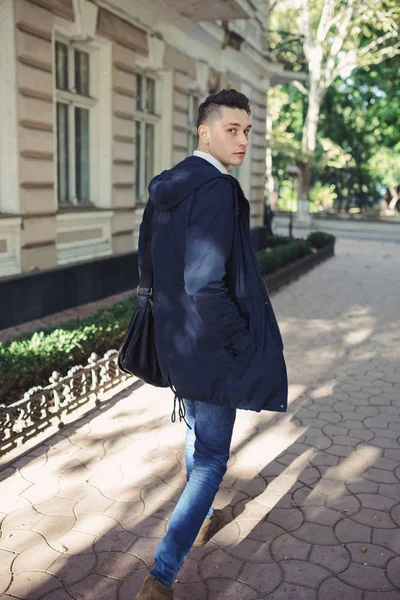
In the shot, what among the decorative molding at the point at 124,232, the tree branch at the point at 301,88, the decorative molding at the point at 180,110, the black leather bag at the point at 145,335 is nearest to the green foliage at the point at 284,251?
the decorative molding at the point at 124,232

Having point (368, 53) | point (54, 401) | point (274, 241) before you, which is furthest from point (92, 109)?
point (368, 53)

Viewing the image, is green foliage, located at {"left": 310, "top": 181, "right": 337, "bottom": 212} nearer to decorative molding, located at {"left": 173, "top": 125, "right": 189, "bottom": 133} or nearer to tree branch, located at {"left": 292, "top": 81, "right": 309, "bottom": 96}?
tree branch, located at {"left": 292, "top": 81, "right": 309, "bottom": 96}

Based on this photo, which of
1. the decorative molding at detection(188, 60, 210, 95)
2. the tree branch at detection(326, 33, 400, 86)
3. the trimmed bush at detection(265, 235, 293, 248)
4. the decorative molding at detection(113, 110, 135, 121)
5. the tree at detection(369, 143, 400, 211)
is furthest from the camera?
the tree at detection(369, 143, 400, 211)

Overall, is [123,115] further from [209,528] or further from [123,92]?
[209,528]

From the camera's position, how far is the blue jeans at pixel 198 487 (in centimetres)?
250

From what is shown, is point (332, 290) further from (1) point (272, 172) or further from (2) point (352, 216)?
(1) point (272, 172)

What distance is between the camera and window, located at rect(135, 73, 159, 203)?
1093 cm

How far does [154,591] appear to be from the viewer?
2.47 m

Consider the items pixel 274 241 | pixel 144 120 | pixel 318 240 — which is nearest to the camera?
pixel 144 120

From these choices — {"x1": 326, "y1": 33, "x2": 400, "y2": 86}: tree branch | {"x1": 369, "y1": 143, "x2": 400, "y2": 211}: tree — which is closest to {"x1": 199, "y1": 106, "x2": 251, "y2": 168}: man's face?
{"x1": 326, "y1": 33, "x2": 400, "y2": 86}: tree branch

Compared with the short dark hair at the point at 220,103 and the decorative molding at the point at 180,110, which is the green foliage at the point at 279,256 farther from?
the short dark hair at the point at 220,103

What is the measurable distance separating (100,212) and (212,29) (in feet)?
19.2

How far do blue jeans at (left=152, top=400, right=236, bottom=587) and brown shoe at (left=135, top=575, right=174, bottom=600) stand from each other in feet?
0.07

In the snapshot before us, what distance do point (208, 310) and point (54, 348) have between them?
3353mm
